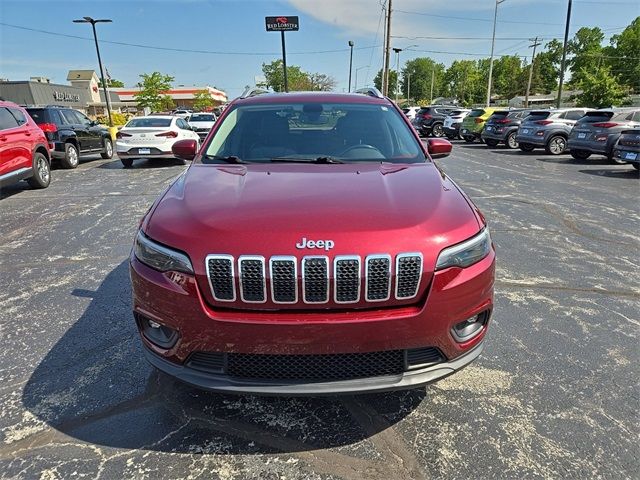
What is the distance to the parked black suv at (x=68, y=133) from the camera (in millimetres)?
11562

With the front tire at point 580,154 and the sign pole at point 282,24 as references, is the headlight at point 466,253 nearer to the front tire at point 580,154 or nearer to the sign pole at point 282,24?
the front tire at point 580,154

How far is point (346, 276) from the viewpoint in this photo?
6.21 feet

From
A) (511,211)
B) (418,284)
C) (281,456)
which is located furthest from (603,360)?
(511,211)

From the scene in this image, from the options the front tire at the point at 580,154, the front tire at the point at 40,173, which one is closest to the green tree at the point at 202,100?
the front tire at the point at 580,154

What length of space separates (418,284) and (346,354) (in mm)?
450

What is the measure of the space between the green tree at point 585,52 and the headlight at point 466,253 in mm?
68210

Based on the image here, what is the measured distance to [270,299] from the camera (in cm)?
192

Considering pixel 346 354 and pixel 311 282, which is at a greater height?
pixel 311 282

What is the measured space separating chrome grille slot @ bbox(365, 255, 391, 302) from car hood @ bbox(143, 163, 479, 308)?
37mm

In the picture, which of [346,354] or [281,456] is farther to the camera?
[281,456]

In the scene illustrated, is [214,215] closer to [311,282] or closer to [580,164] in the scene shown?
[311,282]

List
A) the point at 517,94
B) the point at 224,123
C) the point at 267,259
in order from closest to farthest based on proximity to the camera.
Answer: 1. the point at 267,259
2. the point at 224,123
3. the point at 517,94

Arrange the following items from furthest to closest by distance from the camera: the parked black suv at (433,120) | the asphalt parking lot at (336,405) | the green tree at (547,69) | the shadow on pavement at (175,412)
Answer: the green tree at (547,69) < the parked black suv at (433,120) < the shadow on pavement at (175,412) < the asphalt parking lot at (336,405)

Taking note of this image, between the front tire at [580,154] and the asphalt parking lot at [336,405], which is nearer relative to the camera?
the asphalt parking lot at [336,405]
